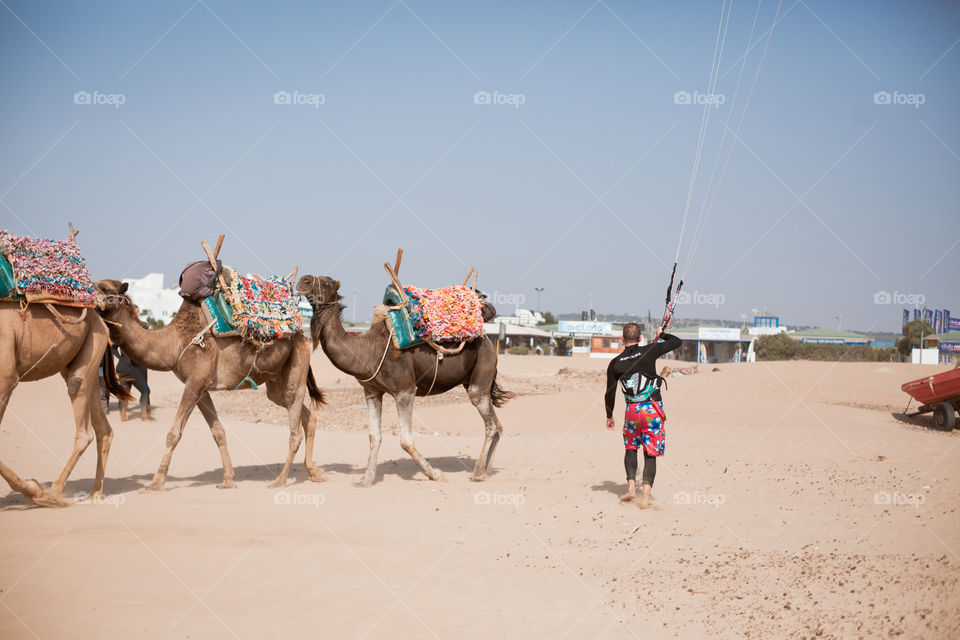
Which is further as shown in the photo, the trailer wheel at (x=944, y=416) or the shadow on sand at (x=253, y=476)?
the trailer wheel at (x=944, y=416)

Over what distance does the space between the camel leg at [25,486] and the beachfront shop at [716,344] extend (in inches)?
2792

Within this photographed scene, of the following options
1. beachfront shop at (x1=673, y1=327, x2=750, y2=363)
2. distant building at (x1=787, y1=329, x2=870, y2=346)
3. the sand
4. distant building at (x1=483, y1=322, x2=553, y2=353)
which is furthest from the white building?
the sand

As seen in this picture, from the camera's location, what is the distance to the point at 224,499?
1012 centimetres

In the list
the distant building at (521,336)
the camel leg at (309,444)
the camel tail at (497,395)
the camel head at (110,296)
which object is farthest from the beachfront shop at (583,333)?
the camel head at (110,296)

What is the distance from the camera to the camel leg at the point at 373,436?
38.4 ft

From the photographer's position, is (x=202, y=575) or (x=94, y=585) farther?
(x=202, y=575)

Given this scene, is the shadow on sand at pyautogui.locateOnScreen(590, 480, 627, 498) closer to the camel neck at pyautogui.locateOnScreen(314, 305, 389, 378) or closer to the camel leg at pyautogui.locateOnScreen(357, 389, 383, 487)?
the camel leg at pyautogui.locateOnScreen(357, 389, 383, 487)

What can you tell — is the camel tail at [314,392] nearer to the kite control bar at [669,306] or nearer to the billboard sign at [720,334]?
the kite control bar at [669,306]

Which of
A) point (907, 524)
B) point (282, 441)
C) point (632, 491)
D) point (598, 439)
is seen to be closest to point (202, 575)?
point (632, 491)

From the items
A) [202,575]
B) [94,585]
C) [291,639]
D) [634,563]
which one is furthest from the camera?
[634,563]

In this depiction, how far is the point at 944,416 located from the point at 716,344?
218 ft

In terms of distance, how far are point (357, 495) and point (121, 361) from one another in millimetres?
11865

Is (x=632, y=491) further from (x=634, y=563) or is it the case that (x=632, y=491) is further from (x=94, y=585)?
(x=94, y=585)

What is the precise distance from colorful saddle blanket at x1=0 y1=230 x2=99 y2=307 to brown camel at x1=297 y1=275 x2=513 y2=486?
2.92 metres
